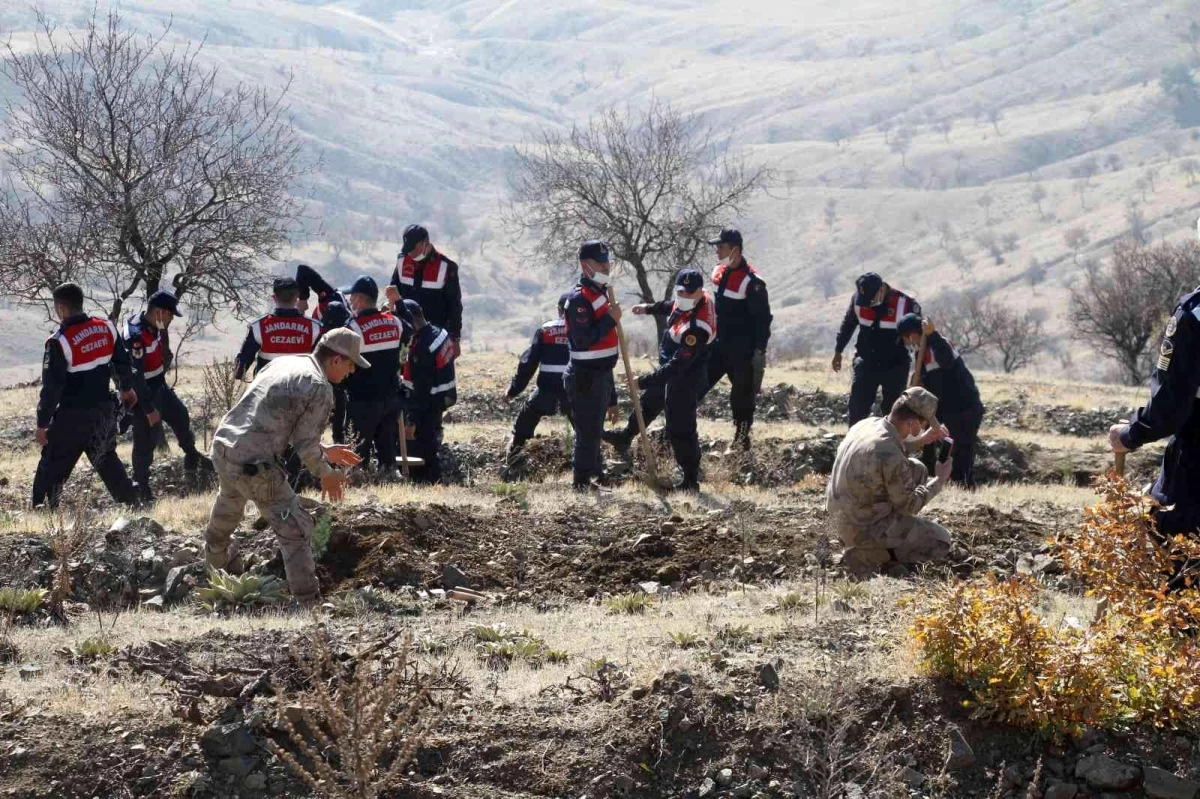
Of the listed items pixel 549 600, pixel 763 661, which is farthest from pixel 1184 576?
pixel 549 600

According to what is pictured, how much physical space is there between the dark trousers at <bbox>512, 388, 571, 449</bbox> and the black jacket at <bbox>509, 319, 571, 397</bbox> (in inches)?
2.3

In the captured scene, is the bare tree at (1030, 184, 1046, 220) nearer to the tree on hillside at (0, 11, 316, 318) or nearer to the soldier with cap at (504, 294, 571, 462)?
the tree on hillside at (0, 11, 316, 318)

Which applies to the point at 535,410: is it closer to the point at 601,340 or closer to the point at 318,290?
the point at 601,340

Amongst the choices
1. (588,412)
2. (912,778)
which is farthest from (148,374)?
(912,778)

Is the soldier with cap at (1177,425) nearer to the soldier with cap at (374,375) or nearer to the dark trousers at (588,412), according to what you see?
the dark trousers at (588,412)

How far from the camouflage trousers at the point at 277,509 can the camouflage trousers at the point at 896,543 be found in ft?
10.6

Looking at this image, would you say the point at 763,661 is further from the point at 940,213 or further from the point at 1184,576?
the point at 940,213

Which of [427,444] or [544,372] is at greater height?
[544,372]

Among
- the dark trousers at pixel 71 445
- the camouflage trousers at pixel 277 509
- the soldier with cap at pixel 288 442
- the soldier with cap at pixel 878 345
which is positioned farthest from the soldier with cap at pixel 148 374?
the soldier with cap at pixel 878 345

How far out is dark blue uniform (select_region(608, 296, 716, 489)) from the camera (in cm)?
1167

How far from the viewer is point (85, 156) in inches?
765

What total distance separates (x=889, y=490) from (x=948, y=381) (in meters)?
4.42

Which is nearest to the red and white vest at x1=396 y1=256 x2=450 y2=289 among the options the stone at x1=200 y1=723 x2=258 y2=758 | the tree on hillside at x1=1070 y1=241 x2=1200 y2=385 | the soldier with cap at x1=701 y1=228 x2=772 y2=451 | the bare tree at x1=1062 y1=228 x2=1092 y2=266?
the soldier with cap at x1=701 y1=228 x2=772 y2=451

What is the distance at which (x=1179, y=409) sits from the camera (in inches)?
231
